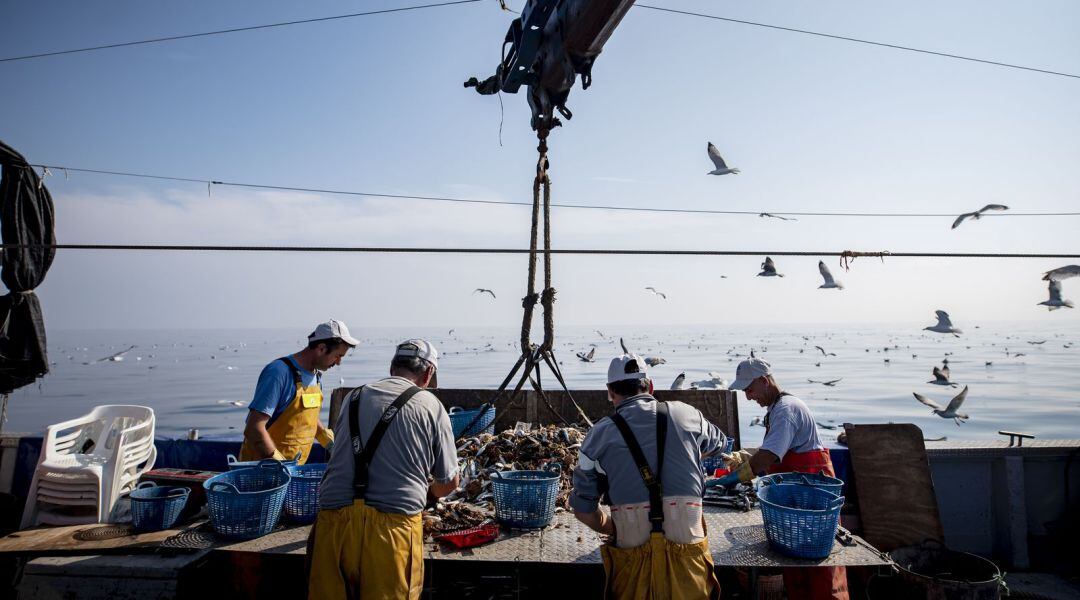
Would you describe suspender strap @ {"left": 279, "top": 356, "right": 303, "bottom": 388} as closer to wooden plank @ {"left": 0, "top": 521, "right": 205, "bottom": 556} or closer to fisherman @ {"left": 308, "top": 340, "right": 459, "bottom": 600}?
wooden plank @ {"left": 0, "top": 521, "right": 205, "bottom": 556}

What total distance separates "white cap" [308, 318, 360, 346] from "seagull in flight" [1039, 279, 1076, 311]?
33.0ft


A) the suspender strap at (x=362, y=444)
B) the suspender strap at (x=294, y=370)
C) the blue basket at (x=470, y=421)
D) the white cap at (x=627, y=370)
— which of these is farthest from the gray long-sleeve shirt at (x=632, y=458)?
the suspender strap at (x=294, y=370)

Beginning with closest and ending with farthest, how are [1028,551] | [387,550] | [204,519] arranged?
[387,550] < [204,519] < [1028,551]

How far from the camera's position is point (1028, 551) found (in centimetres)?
519

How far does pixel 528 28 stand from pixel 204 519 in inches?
169

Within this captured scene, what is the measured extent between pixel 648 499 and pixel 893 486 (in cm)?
372

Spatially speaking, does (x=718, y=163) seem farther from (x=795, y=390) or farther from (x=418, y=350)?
(x=795, y=390)

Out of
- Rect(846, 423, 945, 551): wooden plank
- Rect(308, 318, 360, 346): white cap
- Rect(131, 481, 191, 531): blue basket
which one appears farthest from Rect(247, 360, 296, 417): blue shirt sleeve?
Rect(846, 423, 945, 551): wooden plank

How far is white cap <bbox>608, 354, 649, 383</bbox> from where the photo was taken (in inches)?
114

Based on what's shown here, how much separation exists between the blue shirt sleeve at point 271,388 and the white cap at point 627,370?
2.58 meters

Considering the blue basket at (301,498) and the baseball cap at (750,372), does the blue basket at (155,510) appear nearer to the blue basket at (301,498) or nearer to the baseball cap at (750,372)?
the blue basket at (301,498)

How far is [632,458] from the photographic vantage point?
8.79ft

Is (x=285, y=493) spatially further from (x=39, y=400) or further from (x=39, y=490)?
(x=39, y=400)

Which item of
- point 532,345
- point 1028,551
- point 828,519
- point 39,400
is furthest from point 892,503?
point 39,400
